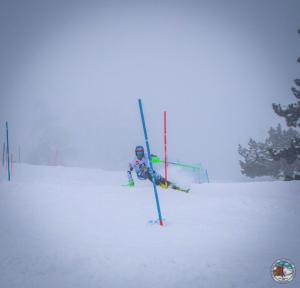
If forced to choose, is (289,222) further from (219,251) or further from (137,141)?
(137,141)

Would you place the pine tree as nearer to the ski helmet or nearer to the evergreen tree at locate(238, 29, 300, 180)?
the evergreen tree at locate(238, 29, 300, 180)

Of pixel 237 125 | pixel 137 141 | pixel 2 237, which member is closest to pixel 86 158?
pixel 137 141

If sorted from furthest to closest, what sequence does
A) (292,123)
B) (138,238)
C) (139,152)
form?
1. (292,123)
2. (139,152)
3. (138,238)

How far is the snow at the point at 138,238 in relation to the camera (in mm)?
4797

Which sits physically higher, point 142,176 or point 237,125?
point 237,125

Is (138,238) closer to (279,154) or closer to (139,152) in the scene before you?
(139,152)

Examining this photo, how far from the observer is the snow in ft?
15.7

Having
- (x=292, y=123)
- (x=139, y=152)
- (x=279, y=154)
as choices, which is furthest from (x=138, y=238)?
(x=292, y=123)

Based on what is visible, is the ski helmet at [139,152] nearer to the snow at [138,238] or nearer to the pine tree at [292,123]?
the snow at [138,238]

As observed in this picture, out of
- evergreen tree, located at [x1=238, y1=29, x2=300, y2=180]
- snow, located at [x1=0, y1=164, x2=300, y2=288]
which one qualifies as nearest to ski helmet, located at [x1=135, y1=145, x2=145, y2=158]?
snow, located at [x1=0, y1=164, x2=300, y2=288]

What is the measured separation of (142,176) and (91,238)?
7025mm

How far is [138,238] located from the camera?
6.31 m

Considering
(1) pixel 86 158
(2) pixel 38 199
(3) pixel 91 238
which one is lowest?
(3) pixel 91 238

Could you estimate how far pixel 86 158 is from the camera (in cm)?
8125
